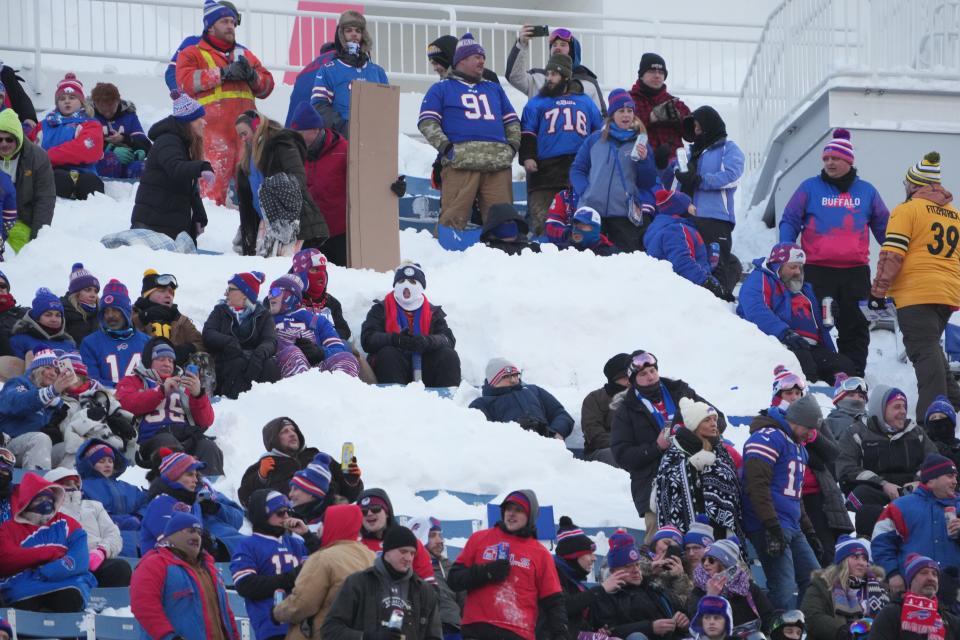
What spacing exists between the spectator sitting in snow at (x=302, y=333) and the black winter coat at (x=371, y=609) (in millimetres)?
4521

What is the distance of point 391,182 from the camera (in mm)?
17797

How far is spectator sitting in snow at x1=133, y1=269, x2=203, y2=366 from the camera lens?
15.0 meters

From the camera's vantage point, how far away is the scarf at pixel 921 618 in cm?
1153

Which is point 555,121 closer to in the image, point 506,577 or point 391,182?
point 391,182

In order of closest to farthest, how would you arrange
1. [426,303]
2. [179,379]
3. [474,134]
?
1. [179,379]
2. [426,303]
3. [474,134]

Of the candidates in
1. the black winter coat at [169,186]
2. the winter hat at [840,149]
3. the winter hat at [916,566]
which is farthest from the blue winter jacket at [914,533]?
the black winter coat at [169,186]

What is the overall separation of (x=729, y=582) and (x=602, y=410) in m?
2.89

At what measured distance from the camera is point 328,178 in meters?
17.9

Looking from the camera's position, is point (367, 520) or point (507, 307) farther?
point (507, 307)

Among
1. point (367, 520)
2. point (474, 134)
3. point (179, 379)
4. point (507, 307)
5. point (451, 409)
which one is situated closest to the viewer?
point (367, 520)

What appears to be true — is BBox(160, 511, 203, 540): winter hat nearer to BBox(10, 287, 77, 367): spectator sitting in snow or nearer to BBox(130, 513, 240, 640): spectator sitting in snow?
BBox(130, 513, 240, 640): spectator sitting in snow

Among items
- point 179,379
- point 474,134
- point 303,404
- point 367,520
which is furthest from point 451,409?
point 474,134

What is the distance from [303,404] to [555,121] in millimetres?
5586

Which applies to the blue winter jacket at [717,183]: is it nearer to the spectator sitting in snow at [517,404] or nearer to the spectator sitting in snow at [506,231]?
the spectator sitting in snow at [506,231]
